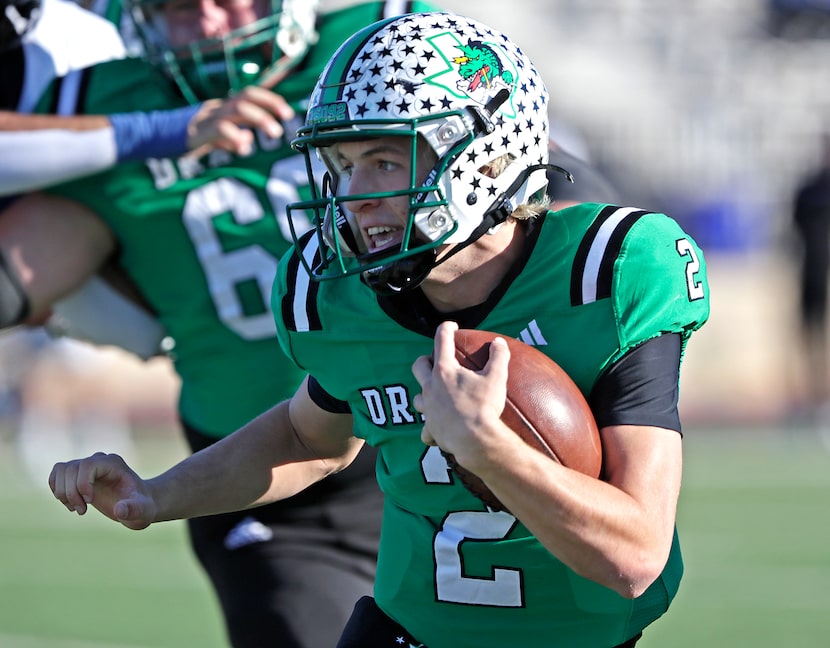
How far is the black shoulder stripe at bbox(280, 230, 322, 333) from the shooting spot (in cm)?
264

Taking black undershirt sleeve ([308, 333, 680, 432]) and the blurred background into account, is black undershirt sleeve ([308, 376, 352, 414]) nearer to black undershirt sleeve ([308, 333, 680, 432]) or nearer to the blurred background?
black undershirt sleeve ([308, 333, 680, 432])

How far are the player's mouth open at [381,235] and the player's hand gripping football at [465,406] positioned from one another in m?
0.38

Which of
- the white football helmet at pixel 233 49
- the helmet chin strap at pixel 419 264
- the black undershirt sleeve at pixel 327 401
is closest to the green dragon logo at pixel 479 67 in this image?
the helmet chin strap at pixel 419 264

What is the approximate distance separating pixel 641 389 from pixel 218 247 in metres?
1.74

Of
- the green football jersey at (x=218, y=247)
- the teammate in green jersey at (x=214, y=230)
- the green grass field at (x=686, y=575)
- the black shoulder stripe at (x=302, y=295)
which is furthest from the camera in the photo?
the green grass field at (x=686, y=575)

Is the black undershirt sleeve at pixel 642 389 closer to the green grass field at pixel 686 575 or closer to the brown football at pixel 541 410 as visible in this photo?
the brown football at pixel 541 410

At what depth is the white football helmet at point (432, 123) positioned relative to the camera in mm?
2342

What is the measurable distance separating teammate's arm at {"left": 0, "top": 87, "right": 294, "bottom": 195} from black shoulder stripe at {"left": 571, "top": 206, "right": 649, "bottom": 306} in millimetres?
1468

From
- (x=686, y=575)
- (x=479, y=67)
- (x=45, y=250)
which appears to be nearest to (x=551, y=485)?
(x=479, y=67)

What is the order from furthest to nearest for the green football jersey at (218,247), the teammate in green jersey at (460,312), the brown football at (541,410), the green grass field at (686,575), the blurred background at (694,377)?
the blurred background at (694,377)
the green grass field at (686,575)
the green football jersey at (218,247)
the teammate in green jersey at (460,312)
the brown football at (541,410)

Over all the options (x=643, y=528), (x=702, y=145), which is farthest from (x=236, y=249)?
(x=702, y=145)

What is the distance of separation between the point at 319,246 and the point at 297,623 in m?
1.12

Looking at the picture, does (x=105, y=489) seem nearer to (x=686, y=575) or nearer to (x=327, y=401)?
(x=327, y=401)

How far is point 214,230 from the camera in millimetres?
3678
